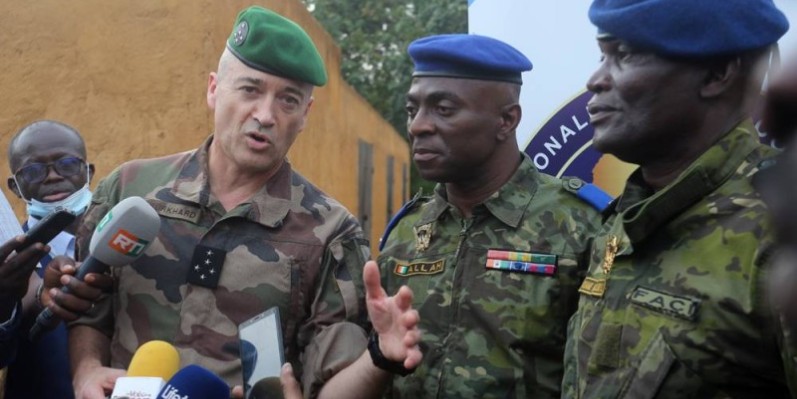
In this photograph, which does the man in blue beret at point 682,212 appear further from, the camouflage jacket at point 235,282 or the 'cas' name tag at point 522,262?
the camouflage jacket at point 235,282

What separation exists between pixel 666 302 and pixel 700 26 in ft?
1.97

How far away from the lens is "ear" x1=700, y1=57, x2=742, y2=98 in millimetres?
1913

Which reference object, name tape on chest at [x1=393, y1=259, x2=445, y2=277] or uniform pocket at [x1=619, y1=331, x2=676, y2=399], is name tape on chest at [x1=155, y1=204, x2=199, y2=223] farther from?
uniform pocket at [x1=619, y1=331, x2=676, y2=399]

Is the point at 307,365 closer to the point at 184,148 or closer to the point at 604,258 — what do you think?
the point at 604,258

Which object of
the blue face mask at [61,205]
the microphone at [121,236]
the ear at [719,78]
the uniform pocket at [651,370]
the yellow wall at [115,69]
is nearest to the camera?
the uniform pocket at [651,370]

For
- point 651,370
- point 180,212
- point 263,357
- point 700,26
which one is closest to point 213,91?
point 180,212

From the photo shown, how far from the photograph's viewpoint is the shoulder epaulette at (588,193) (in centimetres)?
276

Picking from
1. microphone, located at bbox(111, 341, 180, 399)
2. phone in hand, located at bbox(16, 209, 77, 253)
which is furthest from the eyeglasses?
microphone, located at bbox(111, 341, 180, 399)

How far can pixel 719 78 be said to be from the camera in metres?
1.92

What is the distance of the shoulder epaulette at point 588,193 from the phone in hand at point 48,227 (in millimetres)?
1524

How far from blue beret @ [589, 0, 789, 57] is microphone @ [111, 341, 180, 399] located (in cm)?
134

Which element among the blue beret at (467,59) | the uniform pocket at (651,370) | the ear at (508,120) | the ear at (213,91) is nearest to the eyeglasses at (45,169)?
the ear at (213,91)

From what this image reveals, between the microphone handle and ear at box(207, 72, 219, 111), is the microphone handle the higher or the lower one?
the lower one

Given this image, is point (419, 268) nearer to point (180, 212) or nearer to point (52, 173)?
point (180, 212)
